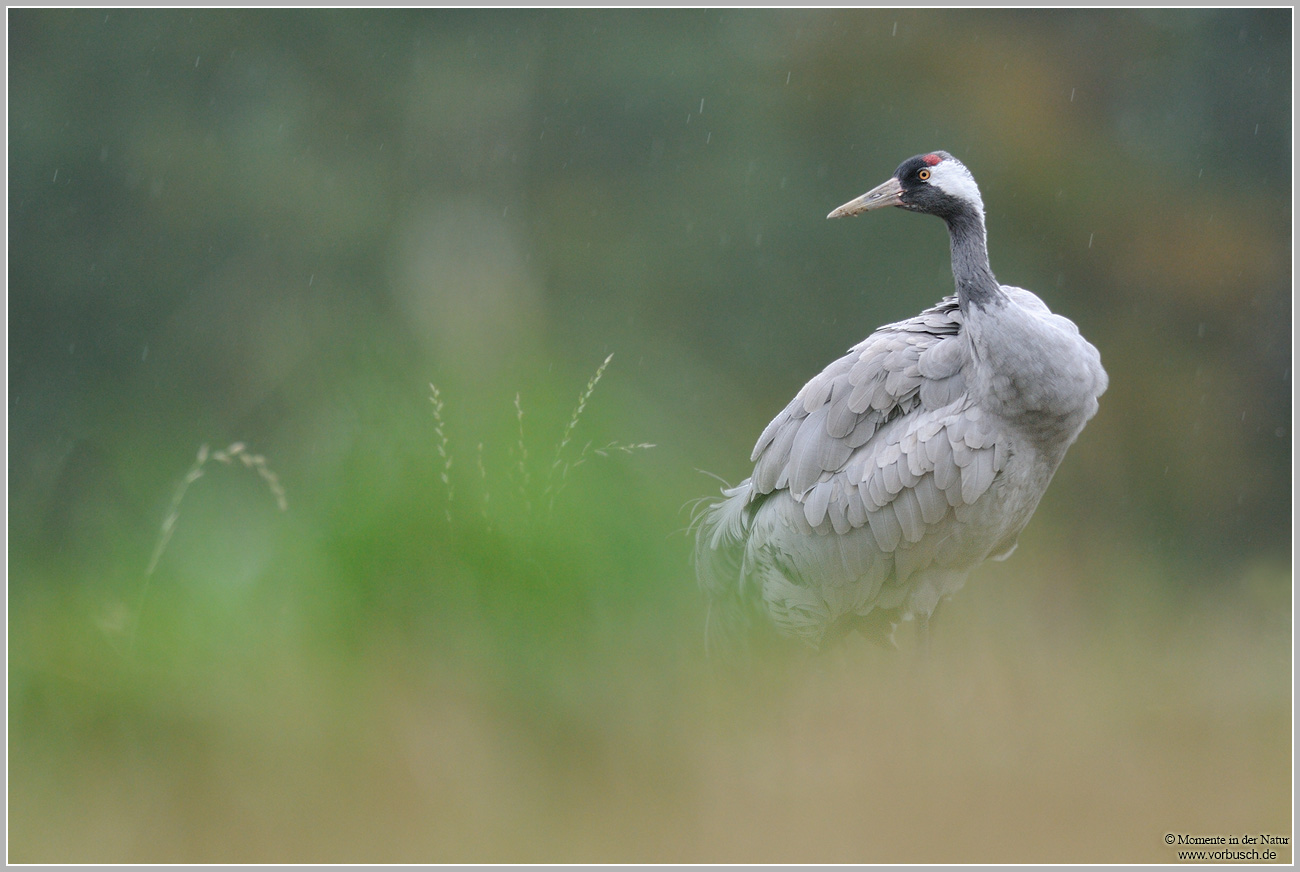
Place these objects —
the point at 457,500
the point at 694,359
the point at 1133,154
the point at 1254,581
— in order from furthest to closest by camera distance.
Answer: the point at 694,359
the point at 1133,154
the point at 1254,581
the point at 457,500

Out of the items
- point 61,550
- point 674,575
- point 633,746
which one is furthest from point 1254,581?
point 61,550

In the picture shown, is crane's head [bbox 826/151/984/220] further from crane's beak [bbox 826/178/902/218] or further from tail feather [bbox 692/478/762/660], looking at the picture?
tail feather [bbox 692/478/762/660]

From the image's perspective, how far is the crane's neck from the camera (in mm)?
2652

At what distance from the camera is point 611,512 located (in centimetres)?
214

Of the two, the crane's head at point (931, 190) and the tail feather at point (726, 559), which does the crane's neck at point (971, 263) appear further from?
the tail feather at point (726, 559)

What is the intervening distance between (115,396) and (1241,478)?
21.7 feet

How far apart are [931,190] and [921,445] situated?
0.62m

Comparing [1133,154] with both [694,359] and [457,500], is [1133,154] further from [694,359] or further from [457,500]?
[457,500]

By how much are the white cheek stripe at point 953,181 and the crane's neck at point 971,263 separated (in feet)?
0.12

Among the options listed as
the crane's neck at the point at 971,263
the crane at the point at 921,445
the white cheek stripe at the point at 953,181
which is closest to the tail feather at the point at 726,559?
the crane at the point at 921,445

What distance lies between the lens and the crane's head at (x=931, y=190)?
8.80 ft

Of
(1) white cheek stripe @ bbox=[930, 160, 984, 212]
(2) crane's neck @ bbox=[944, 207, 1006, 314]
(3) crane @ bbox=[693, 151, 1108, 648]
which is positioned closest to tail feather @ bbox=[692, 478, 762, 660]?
(3) crane @ bbox=[693, 151, 1108, 648]

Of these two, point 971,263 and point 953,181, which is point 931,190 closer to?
point 953,181

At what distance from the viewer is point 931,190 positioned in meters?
2.70
